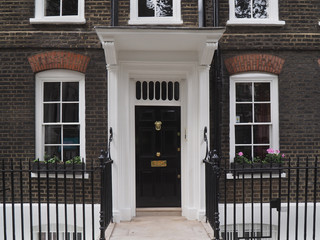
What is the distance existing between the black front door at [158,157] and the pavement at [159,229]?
487mm

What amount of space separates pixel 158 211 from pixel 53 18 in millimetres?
4391

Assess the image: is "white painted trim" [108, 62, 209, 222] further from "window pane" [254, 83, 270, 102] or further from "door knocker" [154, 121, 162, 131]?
Answer: "window pane" [254, 83, 270, 102]

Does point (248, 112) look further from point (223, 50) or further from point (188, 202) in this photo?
point (188, 202)

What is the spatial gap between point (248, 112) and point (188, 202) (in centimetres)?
215

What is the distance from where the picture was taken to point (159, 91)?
6805mm

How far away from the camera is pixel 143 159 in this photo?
681cm

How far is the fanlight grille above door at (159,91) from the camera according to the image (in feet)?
22.2

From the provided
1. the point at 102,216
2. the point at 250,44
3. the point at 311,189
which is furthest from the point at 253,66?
the point at 102,216

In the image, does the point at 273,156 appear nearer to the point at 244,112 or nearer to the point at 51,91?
the point at 244,112

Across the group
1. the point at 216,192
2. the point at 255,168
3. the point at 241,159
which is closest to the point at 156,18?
the point at 241,159

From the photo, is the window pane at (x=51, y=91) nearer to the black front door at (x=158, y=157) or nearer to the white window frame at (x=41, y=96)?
the white window frame at (x=41, y=96)

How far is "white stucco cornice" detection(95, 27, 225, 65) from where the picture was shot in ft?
17.7

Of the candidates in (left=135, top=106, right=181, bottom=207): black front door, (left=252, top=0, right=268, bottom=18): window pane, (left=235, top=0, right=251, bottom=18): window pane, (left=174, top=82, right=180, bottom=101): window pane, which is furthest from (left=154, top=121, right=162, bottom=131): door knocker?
(left=252, top=0, right=268, bottom=18): window pane

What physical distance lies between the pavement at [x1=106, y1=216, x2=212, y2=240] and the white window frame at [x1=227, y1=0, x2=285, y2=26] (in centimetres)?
393
